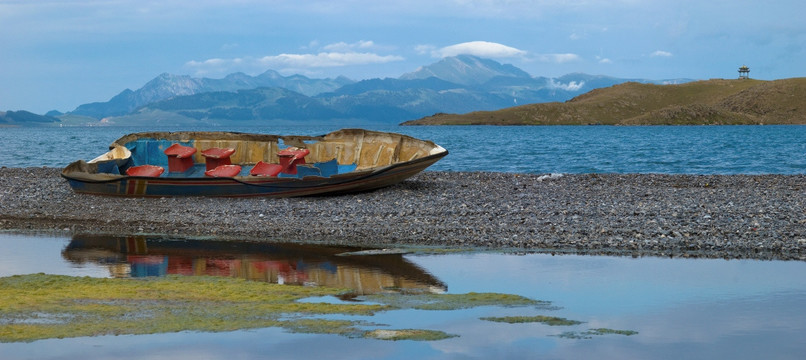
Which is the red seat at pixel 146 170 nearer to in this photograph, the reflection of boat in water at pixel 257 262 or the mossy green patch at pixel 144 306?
the reflection of boat in water at pixel 257 262

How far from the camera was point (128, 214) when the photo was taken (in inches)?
1046

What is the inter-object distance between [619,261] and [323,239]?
7.49 m

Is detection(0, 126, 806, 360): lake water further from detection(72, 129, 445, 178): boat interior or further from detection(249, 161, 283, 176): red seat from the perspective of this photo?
detection(72, 129, 445, 178): boat interior

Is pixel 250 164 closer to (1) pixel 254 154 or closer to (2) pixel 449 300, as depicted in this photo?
(1) pixel 254 154

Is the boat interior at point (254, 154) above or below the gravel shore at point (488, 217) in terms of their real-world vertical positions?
above

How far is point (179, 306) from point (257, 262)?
4.79m

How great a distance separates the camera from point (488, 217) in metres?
24.0

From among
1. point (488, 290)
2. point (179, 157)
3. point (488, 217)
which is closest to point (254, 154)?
point (179, 157)

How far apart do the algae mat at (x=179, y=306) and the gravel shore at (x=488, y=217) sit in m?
5.85

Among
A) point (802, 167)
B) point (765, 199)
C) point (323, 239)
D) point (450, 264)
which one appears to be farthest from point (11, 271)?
point (802, 167)

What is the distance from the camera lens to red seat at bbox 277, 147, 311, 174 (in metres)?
33.7

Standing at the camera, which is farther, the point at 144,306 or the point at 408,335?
the point at 144,306

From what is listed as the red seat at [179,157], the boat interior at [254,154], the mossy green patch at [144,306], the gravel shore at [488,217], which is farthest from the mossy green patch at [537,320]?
the red seat at [179,157]

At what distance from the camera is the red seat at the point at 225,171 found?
1246 inches
